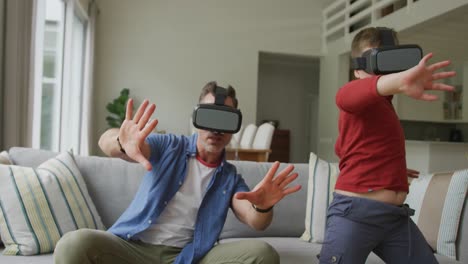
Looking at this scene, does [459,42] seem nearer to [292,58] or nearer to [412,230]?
[292,58]

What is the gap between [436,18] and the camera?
4.24 metres

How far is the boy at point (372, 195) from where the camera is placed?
1.17m

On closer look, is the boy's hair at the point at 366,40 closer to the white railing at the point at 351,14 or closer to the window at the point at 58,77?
the window at the point at 58,77

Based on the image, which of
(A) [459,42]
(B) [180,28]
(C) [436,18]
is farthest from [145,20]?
(A) [459,42]

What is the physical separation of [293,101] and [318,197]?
6.59m

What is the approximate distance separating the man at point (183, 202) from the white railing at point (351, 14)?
412 centimetres

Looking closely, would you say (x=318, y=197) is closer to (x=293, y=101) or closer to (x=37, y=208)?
(x=37, y=208)

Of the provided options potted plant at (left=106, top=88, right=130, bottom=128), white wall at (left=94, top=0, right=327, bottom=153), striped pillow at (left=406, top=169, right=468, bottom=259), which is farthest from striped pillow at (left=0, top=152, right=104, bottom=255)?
white wall at (left=94, top=0, right=327, bottom=153)

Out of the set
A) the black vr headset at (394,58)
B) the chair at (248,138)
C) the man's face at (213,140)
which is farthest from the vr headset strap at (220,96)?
the chair at (248,138)

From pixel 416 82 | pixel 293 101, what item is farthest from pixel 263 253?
pixel 293 101

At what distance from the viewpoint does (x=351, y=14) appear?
6.27m

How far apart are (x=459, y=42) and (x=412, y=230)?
16.3 ft

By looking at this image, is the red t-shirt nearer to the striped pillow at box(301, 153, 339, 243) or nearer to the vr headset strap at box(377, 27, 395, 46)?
the vr headset strap at box(377, 27, 395, 46)

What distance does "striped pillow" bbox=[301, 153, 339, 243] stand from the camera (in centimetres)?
183
